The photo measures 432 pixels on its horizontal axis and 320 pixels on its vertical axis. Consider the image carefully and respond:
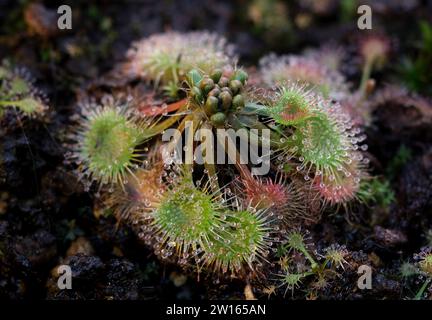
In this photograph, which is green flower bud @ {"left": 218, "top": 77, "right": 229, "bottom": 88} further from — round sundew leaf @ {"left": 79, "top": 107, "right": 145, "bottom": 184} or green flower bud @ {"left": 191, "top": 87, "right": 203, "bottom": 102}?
round sundew leaf @ {"left": 79, "top": 107, "right": 145, "bottom": 184}

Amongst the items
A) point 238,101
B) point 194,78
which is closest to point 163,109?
point 194,78

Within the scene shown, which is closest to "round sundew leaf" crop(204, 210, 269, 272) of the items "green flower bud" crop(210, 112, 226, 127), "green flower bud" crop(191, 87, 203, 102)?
"green flower bud" crop(210, 112, 226, 127)

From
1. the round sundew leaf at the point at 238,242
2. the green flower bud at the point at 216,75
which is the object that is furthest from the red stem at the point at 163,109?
the round sundew leaf at the point at 238,242

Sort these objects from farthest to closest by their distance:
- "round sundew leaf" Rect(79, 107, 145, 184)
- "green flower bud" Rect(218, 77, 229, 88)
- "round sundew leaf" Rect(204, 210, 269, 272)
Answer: "round sundew leaf" Rect(79, 107, 145, 184)
"green flower bud" Rect(218, 77, 229, 88)
"round sundew leaf" Rect(204, 210, 269, 272)

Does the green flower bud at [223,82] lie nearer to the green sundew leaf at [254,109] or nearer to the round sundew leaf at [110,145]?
the green sundew leaf at [254,109]

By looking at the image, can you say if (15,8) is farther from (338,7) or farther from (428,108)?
(428,108)

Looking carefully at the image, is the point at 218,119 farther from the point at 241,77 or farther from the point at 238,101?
the point at 241,77

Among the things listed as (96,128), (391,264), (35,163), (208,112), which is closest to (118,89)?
(96,128)

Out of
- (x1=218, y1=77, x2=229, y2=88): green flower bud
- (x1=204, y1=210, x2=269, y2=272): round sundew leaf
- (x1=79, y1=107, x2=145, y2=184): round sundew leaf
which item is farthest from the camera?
(x1=79, y1=107, x2=145, y2=184): round sundew leaf

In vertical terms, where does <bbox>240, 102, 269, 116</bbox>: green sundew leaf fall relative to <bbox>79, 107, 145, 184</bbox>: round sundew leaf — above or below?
above

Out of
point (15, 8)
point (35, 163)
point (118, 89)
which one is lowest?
point (35, 163)
